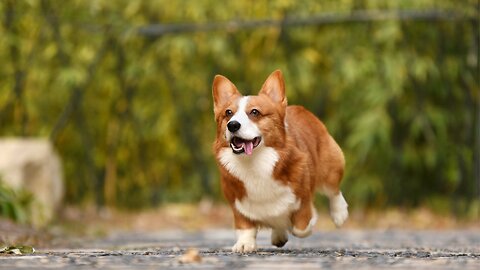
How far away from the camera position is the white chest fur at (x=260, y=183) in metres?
4.89

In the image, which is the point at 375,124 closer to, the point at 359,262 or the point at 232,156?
the point at 232,156

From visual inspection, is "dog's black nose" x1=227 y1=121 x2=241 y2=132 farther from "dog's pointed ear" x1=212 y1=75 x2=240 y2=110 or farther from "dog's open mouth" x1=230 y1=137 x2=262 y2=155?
"dog's pointed ear" x1=212 y1=75 x2=240 y2=110

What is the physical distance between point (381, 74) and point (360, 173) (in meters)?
1.15

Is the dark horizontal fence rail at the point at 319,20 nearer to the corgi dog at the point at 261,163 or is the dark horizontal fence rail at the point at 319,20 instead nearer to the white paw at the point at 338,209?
the white paw at the point at 338,209

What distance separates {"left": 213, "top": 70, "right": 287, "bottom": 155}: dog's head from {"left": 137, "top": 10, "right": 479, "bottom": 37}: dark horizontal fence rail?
5.45 m

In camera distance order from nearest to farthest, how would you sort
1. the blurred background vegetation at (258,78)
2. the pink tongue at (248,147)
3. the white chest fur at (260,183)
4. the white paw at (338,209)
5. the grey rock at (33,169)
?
the pink tongue at (248,147), the white chest fur at (260,183), the white paw at (338,209), the grey rock at (33,169), the blurred background vegetation at (258,78)

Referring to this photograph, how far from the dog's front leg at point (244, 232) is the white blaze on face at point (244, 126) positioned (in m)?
0.47

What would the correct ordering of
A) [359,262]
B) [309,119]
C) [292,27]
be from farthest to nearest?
[292,27] → [309,119] → [359,262]

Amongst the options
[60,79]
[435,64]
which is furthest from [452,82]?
[60,79]

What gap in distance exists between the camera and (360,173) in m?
11.0

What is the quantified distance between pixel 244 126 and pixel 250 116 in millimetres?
115

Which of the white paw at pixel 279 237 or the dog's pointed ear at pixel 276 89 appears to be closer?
the dog's pointed ear at pixel 276 89

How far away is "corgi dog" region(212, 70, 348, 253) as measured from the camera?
484 centimetres

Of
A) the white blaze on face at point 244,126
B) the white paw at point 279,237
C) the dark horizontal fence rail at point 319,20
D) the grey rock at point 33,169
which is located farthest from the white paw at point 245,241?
the dark horizontal fence rail at point 319,20
